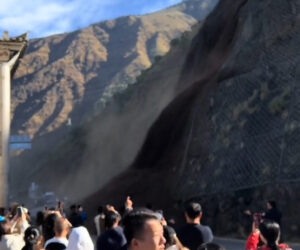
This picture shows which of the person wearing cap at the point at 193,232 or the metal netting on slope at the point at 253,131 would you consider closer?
the person wearing cap at the point at 193,232

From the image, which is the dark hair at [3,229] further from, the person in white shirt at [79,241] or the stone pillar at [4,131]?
the stone pillar at [4,131]

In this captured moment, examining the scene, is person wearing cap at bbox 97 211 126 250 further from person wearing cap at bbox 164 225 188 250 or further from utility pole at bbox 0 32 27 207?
utility pole at bbox 0 32 27 207

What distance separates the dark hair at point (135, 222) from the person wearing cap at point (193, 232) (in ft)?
10.3

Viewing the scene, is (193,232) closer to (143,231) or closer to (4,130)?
(143,231)

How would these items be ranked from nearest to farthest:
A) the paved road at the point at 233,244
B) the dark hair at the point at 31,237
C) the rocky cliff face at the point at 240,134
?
the dark hair at the point at 31,237 < the paved road at the point at 233,244 < the rocky cliff face at the point at 240,134

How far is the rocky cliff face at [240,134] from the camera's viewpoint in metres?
21.1

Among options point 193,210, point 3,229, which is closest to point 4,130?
point 3,229

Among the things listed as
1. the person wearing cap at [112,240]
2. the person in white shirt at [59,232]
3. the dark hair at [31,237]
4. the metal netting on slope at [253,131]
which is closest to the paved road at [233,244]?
the metal netting on slope at [253,131]

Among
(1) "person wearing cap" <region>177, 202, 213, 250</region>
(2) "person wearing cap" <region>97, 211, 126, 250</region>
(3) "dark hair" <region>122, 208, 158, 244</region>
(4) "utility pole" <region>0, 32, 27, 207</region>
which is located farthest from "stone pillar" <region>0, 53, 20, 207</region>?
(3) "dark hair" <region>122, 208, 158, 244</region>

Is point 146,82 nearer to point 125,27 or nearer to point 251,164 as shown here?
point 251,164

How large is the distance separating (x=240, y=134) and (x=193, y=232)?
660 inches

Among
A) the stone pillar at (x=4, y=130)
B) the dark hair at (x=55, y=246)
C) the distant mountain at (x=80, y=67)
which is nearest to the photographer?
the dark hair at (x=55, y=246)

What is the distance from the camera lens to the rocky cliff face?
21.1 m

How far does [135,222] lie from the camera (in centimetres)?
398
